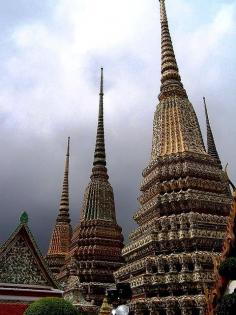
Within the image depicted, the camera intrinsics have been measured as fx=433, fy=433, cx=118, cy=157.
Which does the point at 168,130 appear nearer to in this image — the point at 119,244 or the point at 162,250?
the point at 162,250

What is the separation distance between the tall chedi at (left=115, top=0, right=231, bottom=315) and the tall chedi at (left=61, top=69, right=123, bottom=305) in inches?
246

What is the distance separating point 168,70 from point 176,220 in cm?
1232

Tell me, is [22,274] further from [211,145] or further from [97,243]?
[211,145]

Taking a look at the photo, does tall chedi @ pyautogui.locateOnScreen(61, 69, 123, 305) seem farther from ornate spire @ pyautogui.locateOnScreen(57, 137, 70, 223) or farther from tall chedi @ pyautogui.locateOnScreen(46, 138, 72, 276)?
ornate spire @ pyautogui.locateOnScreen(57, 137, 70, 223)

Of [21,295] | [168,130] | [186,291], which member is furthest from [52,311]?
[168,130]

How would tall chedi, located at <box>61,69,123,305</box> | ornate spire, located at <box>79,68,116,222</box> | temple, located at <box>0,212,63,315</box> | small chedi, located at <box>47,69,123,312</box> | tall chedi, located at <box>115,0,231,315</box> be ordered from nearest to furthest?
temple, located at <box>0,212,63,315</box>, tall chedi, located at <box>115,0,231,315</box>, small chedi, located at <box>47,69,123,312</box>, tall chedi, located at <box>61,69,123,305</box>, ornate spire, located at <box>79,68,116,222</box>

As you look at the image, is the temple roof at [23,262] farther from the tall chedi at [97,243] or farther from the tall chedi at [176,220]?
the tall chedi at [97,243]

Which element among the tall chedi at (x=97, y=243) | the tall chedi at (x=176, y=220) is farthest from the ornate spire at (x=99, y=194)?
the tall chedi at (x=176, y=220)

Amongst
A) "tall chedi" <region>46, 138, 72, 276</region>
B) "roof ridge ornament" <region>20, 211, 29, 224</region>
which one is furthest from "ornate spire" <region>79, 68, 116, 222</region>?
"roof ridge ornament" <region>20, 211, 29, 224</region>

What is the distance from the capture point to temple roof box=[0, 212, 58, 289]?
1634 centimetres

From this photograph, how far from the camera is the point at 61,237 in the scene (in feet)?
146

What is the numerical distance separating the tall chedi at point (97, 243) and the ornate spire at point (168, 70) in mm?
10743

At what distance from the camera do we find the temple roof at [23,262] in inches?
643

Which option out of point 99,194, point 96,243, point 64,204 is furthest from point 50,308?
point 64,204
